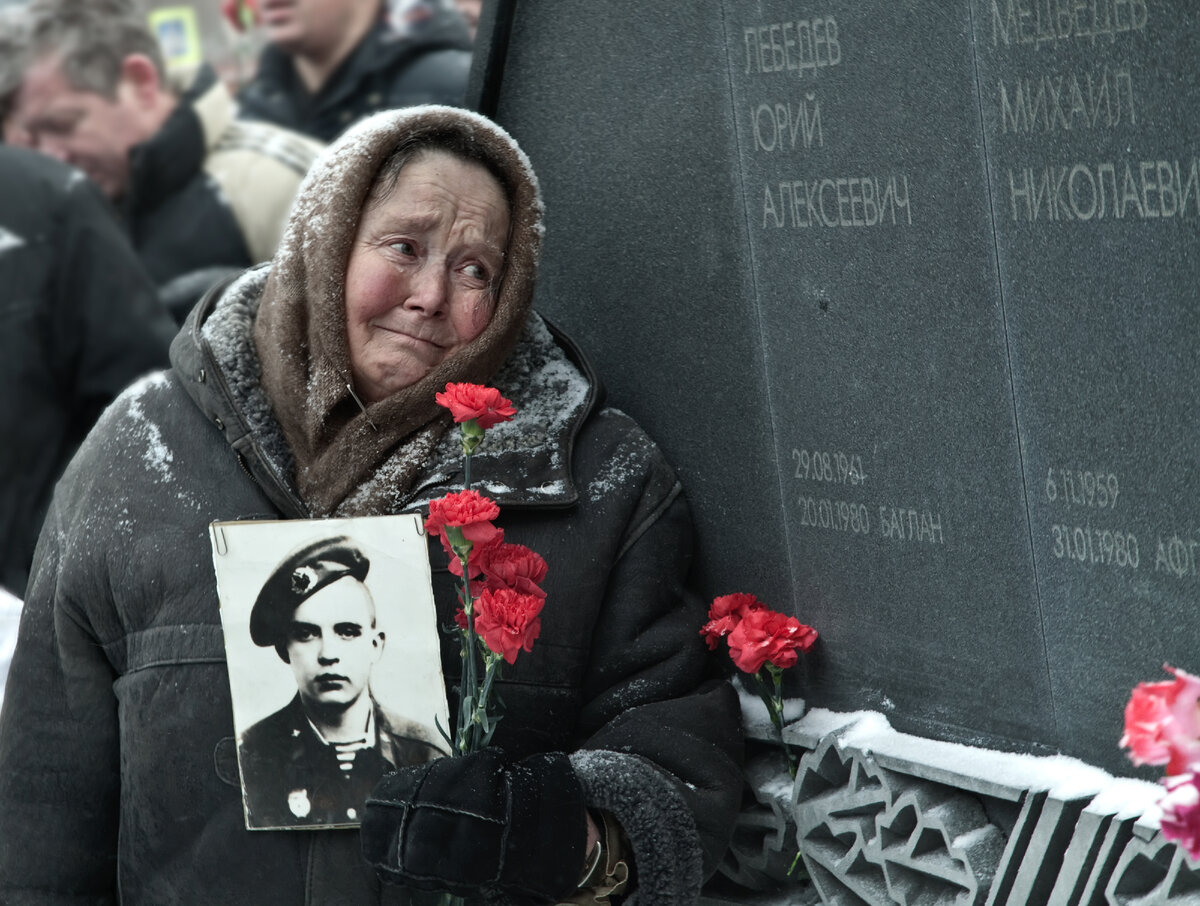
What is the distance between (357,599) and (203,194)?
269 cm

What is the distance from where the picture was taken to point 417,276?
261 centimetres

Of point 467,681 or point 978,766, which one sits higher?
point 467,681

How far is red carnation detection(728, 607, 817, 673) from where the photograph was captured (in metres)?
2.54

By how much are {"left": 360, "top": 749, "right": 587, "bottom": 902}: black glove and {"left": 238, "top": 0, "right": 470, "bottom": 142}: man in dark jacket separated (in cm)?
284

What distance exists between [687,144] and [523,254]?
36cm

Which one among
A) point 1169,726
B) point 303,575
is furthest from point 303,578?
point 1169,726

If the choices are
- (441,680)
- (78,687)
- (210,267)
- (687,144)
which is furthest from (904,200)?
(210,267)

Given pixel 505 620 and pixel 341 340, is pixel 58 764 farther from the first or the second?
pixel 505 620

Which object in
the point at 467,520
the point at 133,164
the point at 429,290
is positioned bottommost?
the point at 467,520

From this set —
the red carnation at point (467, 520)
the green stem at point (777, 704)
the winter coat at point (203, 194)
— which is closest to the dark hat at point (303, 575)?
the red carnation at point (467, 520)

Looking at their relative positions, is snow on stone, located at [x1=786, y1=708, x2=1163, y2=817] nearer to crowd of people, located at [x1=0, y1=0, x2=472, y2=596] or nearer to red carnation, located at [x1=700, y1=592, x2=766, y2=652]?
red carnation, located at [x1=700, y1=592, x2=766, y2=652]

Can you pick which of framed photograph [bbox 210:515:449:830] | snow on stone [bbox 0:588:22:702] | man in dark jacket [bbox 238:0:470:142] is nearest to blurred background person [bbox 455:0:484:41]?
man in dark jacket [bbox 238:0:470:142]

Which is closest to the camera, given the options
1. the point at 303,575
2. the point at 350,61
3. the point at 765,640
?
the point at 303,575

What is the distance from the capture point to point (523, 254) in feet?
8.85
